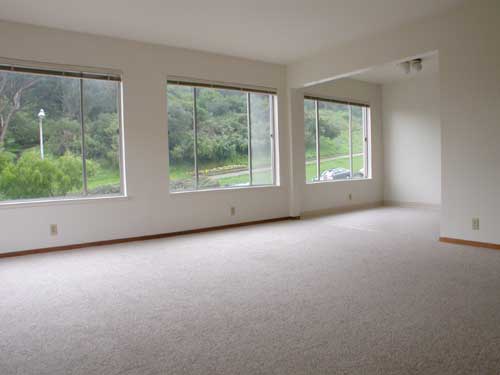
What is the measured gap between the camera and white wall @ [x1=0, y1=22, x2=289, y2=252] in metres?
4.43

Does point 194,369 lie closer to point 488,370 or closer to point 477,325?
point 488,370

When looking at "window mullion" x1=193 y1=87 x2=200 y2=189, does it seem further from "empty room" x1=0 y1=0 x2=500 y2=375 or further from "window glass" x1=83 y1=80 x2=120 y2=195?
"window glass" x1=83 y1=80 x2=120 y2=195

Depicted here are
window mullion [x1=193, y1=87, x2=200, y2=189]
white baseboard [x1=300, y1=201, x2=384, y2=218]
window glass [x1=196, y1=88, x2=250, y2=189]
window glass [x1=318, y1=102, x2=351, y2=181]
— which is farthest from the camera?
window glass [x1=318, y1=102, x2=351, y2=181]

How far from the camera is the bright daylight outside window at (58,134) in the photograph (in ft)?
14.5

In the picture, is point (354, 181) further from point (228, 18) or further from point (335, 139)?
point (228, 18)

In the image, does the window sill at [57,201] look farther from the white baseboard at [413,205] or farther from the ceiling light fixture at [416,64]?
the white baseboard at [413,205]

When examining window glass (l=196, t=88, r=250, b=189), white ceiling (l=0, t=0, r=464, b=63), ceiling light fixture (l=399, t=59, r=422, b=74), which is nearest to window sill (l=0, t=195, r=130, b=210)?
window glass (l=196, t=88, r=250, b=189)

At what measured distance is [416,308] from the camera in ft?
8.46

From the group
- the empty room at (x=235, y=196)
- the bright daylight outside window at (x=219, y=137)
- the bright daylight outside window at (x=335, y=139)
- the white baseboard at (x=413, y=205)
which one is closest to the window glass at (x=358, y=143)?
the bright daylight outside window at (x=335, y=139)

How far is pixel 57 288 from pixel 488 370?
2.96 metres

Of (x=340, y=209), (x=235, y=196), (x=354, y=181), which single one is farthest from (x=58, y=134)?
(x=354, y=181)

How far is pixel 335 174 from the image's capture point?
297 inches

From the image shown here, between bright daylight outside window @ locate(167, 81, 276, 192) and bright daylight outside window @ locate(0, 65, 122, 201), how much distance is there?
831mm

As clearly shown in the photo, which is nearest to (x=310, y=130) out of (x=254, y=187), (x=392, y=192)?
(x=254, y=187)
